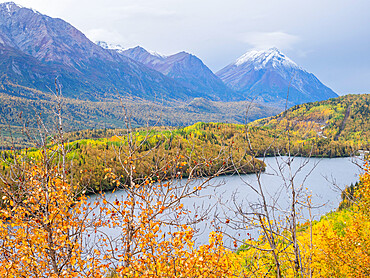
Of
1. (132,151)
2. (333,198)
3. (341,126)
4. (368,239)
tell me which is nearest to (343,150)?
(341,126)

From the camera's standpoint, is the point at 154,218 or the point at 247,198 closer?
the point at 154,218

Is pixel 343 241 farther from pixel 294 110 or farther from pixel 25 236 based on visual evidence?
pixel 294 110

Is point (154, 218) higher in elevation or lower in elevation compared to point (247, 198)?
lower

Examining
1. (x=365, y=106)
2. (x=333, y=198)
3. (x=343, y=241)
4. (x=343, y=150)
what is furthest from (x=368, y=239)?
(x=365, y=106)

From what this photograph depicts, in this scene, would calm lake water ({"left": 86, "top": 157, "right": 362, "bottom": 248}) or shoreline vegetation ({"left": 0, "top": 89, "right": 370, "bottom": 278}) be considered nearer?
shoreline vegetation ({"left": 0, "top": 89, "right": 370, "bottom": 278})

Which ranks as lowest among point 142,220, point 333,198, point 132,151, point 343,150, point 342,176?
point 142,220

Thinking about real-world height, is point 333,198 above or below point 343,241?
above

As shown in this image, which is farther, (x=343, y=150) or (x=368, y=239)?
(x=343, y=150)

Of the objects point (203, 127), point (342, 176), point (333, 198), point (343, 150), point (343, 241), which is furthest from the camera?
point (203, 127)

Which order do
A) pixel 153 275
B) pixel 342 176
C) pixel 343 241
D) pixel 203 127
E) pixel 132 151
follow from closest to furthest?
pixel 153 275, pixel 132 151, pixel 343 241, pixel 342 176, pixel 203 127

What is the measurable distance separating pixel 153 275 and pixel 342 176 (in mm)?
79796

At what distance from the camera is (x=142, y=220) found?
678cm

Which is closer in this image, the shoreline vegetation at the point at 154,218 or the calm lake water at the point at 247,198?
the shoreline vegetation at the point at 154,218

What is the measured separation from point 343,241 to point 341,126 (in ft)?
604
